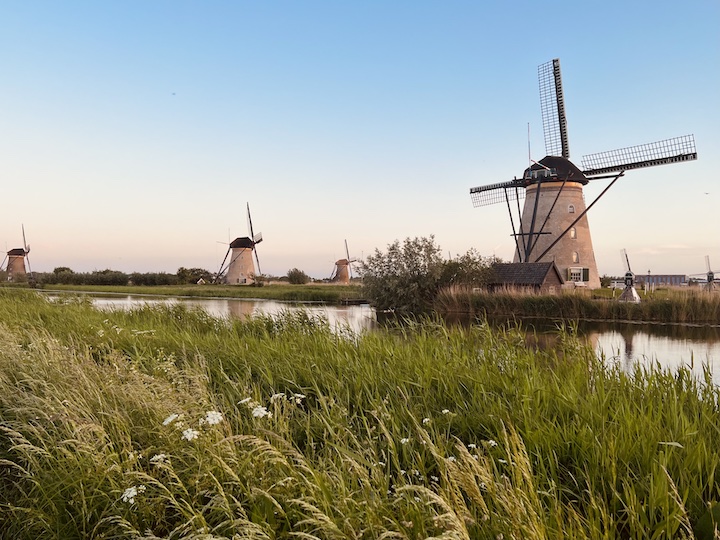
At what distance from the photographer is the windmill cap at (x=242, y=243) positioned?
56688 millimetres

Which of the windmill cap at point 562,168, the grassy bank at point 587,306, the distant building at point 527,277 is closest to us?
the grassy bank at point 587,306

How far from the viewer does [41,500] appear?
2969 mm

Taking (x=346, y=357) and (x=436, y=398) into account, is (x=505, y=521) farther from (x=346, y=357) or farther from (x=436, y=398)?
(x=346, y=357)

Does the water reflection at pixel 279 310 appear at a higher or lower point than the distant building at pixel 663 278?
higher

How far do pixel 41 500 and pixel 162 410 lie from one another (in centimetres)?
77

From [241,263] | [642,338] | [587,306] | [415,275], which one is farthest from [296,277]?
[642,338]

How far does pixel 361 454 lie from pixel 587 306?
21.4 metres

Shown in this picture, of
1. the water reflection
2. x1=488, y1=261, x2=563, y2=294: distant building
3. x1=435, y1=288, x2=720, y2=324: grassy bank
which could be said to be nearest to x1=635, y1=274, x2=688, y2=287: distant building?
x1=488, y1=261, x2=563, y2=294: distant building

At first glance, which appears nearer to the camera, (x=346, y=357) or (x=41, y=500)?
(x=41, y=500)

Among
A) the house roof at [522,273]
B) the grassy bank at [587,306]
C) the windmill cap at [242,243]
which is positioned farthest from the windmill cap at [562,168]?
the windmill cap at [242,243]

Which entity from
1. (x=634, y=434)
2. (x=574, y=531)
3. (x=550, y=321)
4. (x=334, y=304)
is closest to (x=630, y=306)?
(x=550, y=321)

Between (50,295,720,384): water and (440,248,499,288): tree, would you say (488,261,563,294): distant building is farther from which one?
(50,295,720,384): water

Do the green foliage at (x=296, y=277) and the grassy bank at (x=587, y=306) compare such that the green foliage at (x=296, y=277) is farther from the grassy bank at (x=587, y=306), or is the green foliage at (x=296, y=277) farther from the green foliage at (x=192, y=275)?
the grassy bank at (x=587, y=306)

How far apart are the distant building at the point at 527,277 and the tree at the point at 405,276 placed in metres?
3.07
